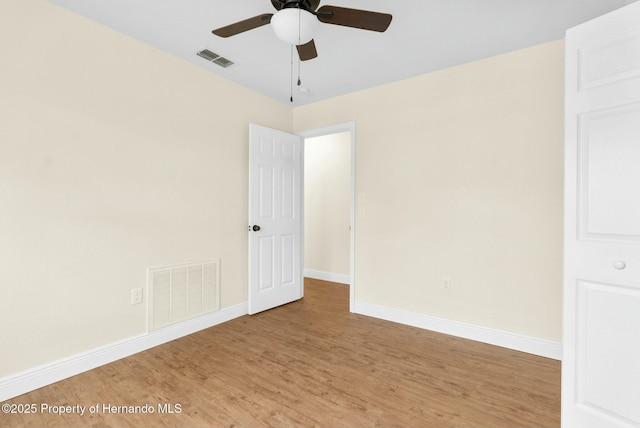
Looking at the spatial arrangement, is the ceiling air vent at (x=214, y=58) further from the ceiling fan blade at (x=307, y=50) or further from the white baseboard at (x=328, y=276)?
the white baseboard at (x=328, y=276)

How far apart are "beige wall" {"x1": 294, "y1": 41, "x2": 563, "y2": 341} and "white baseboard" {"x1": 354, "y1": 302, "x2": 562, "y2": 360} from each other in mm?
57

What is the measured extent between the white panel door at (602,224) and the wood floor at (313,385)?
0.39 meters

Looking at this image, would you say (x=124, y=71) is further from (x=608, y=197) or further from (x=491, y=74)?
(x=608, y=197)

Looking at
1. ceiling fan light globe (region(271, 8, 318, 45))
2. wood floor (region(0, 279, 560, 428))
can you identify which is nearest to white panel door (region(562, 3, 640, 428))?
wood floor (region(0, 279, 560, 428))

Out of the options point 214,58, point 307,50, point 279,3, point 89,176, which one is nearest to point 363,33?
point 307,50

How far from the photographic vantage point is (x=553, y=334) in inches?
95.7

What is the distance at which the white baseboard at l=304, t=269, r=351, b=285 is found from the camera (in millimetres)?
4895

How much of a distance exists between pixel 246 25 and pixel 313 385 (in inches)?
90.6

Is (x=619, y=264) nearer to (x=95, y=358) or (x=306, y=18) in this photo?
(x=306, y=18)

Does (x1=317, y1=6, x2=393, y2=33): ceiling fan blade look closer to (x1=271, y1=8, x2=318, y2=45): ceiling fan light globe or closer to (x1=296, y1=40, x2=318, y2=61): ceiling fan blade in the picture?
(x1=271, y1=8, x2=318, y2=45): ceiling fan light globe

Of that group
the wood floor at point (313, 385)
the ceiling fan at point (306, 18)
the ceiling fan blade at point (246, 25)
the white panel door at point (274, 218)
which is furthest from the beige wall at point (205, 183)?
the ceiling fan at point (306, 18)

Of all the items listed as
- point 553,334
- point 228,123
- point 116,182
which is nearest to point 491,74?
point 553,334

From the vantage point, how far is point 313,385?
2.03 metres

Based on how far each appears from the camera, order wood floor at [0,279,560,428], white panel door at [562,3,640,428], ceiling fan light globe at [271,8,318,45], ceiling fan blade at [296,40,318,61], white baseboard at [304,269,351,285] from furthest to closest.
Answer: white baseboard at [304,269,351,285], ceiling fan blade at [296,40,318,61], wood floor at [0,279,560,428], ceiling fan light globe at [271,8,318,45], white panel door at [562,3,640,428]
